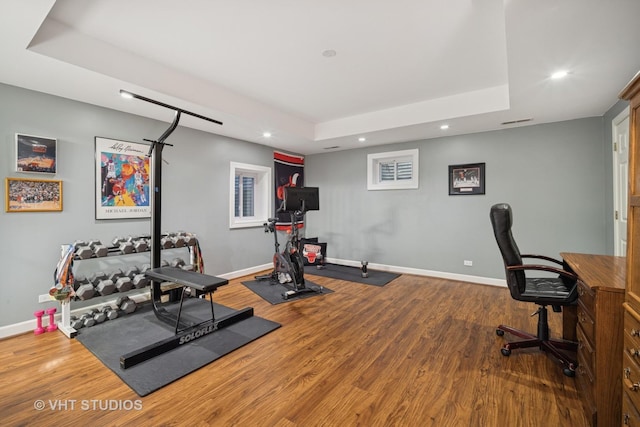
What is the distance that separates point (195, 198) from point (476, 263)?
4769mm

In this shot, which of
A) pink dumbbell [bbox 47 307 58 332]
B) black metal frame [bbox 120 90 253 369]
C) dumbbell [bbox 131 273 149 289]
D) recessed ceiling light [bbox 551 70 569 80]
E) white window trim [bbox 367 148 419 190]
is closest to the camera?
black metal frame [bbox 120 90 253 369]

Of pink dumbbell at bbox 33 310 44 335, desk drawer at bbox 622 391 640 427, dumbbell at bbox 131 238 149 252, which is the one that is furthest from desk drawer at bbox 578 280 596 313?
pink dumbbell at bbox 33 310 44 335

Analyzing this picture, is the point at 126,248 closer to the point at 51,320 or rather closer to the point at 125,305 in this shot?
the point at 125,305

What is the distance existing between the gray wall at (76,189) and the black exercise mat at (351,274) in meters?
1.91

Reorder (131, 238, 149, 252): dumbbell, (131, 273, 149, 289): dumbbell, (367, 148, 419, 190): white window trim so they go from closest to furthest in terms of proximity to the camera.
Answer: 1. (131, 273, 149, 289): dumbbell
2. (131, 238, 149, 252): dumbbell
3. (367, 148, 419, 190): white window trim

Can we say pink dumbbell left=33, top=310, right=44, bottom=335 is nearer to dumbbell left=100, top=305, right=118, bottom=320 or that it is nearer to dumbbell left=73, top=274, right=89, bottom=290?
dumbbell left=73, top=274, right=89, bottom=290

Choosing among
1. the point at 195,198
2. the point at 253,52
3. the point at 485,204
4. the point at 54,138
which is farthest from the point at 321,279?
the point at 54,138

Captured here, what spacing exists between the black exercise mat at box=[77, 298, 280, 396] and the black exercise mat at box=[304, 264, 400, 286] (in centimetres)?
217

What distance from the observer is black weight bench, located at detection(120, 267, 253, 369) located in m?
2.29

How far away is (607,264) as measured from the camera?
A: 2.06 m

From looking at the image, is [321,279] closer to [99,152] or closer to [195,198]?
[195,198]

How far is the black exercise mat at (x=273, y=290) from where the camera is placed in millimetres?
3848

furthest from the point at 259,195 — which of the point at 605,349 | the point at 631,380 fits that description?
the point at 631,380

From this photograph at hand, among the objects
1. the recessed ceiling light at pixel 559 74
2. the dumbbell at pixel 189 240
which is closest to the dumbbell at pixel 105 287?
the dumbbell at pixel 189 240
